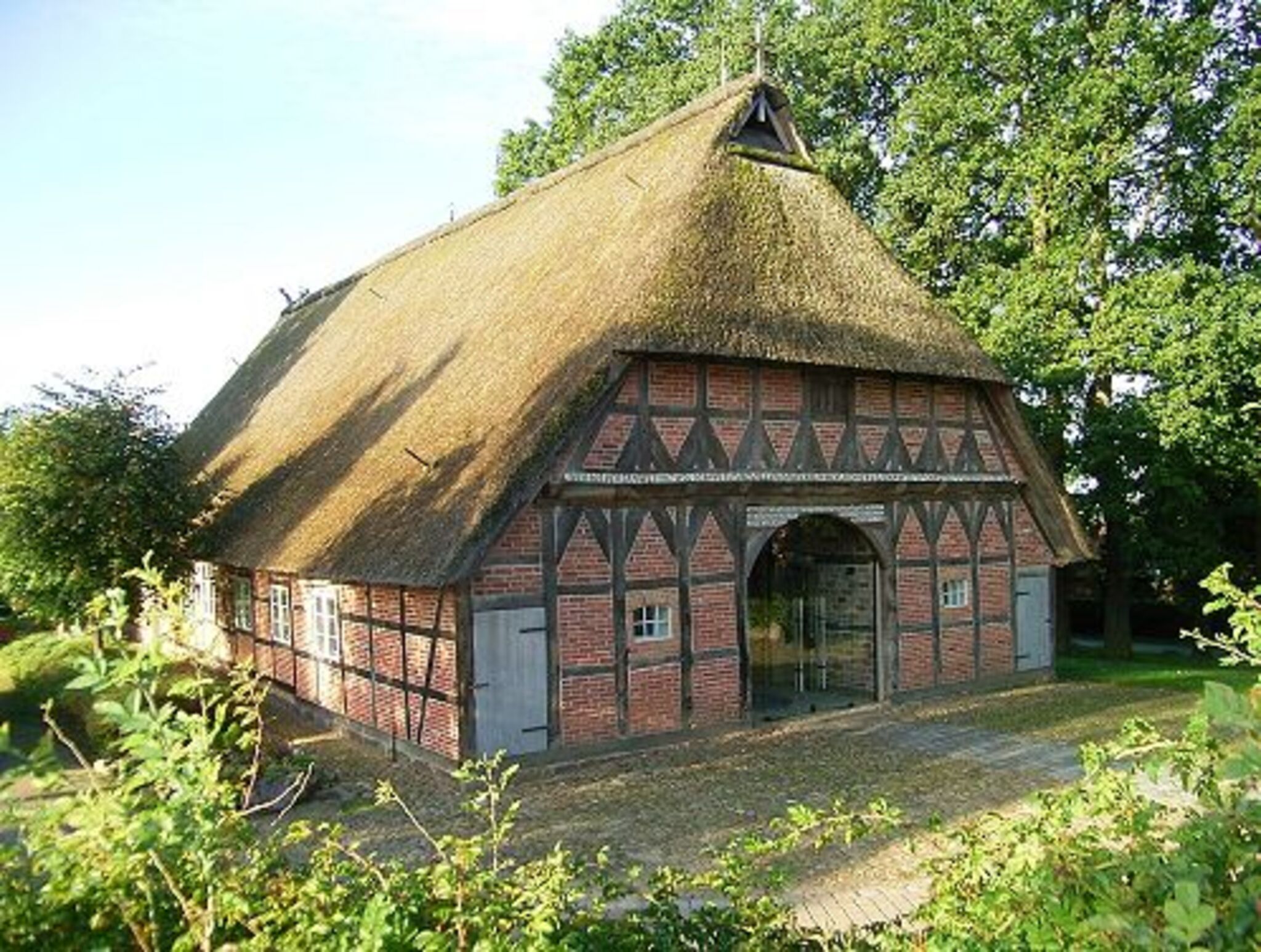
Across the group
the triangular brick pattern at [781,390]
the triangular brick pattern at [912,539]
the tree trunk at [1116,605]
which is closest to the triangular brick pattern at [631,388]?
the triangular brick pattern at [781,390]

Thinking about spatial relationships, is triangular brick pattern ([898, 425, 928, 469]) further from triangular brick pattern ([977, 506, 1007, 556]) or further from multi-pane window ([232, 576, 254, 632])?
multi-pane window ([232, 576, 254, 632])

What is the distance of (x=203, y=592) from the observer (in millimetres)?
19625

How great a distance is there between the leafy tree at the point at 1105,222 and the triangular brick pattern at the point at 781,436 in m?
9.36

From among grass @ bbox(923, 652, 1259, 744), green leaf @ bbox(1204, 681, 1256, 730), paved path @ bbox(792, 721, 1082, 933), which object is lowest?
grass @ bbox(923, 652, 1259, 744)

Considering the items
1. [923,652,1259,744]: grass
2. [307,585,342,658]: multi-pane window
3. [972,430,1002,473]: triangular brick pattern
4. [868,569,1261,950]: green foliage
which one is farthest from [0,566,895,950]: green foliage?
[972,430,1002,473]: triangular brick pattern

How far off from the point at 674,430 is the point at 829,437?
2.55 metres

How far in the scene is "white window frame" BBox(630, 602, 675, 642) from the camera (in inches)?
476

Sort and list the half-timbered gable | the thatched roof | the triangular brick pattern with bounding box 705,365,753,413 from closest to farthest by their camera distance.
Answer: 1. the half-timbered gable
2. the thatched roof
3. the triangular brick pattern with bounding box 705,365,753,413

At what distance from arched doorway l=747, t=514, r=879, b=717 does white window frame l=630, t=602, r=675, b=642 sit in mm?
2363

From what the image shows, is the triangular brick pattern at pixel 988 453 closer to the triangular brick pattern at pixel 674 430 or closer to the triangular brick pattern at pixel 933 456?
the triangular brick pattern at pixel 933 456

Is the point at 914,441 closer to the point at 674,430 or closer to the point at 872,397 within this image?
the point at 872,397

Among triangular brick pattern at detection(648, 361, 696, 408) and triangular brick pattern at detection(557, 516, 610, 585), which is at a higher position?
triangular brick pattern at detection(648, 361, 696, 408)

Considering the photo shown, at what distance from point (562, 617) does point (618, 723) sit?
4.69ft

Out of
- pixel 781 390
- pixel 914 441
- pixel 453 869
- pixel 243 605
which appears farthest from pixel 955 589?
pixel 453 869
